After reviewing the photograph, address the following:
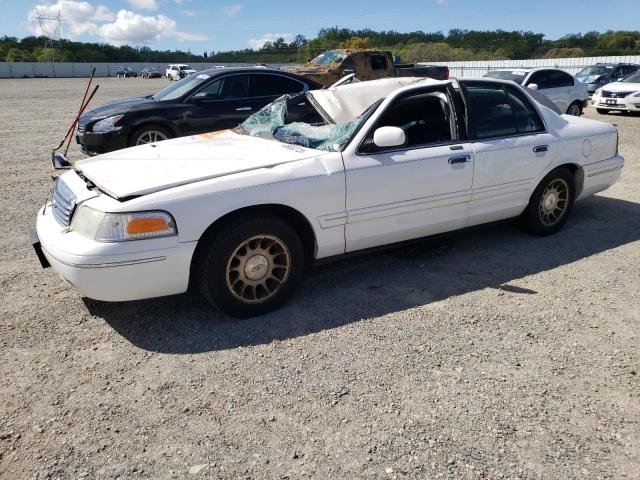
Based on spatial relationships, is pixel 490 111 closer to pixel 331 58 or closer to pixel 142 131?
pixel 142 131

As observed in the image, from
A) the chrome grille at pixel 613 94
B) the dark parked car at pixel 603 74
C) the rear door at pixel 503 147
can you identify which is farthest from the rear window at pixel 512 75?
the dark parked car at pixel 603 74

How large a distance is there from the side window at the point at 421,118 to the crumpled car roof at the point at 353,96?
1.05 feet

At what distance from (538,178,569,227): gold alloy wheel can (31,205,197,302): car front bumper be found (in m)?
3.47

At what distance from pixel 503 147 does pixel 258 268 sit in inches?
95.9

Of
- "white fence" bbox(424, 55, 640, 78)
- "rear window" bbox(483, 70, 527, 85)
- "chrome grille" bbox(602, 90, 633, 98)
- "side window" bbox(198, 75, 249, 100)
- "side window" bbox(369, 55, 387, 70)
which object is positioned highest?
"white fence" bbox(424, 55, 640, 78)

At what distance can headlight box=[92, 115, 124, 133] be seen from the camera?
8289 millimetres

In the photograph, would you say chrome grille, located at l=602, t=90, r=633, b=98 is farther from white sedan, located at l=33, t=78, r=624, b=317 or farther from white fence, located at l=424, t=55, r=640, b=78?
white fence, located at l=424, t=55, r=640, b=78

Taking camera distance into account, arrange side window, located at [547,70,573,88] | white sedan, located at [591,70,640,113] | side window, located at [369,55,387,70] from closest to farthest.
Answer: side window, located at [547,70,573,88], white sedan, located at [591,70,640,113], side window, located at [369,55,387,70]

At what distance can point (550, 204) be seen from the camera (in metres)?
5.26

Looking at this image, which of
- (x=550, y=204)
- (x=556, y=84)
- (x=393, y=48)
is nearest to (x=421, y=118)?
(x=550, y=204)

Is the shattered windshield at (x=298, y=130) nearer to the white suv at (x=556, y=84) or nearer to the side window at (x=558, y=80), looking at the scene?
the white suv at (x=556, y=84)

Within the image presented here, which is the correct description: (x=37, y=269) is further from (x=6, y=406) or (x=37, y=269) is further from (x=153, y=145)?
(x=6, y=406)

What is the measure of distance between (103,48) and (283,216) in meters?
115

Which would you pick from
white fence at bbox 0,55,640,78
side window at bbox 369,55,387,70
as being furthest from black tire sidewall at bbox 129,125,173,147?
white fence at bbox 0,55,640,78
